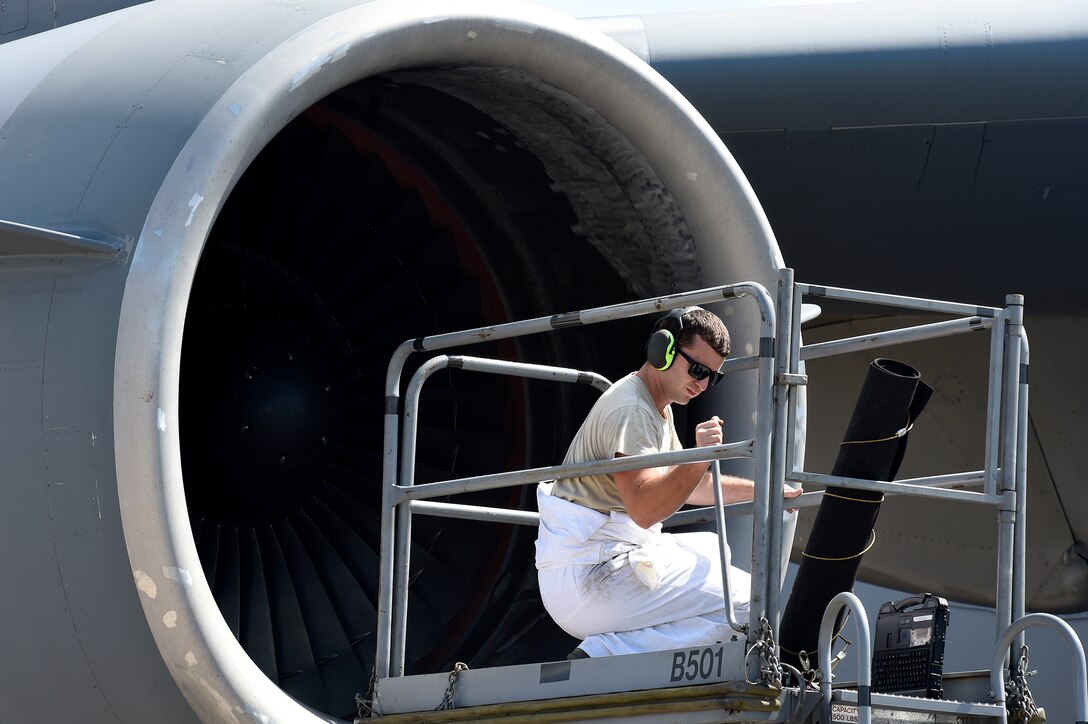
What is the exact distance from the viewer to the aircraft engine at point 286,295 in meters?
3.17

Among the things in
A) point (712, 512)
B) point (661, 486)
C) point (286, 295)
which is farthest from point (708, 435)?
point (286, 295)

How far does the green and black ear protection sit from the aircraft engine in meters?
0.71

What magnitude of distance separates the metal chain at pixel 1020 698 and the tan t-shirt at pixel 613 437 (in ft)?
3.29

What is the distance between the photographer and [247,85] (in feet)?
11.2

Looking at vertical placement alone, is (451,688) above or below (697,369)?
below

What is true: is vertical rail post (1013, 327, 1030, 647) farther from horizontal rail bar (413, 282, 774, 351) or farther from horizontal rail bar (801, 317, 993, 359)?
horizontal rail bar (413, 282, 774, 351)

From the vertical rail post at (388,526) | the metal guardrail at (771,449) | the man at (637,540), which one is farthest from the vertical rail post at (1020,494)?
the vertical rail post at (388,526)

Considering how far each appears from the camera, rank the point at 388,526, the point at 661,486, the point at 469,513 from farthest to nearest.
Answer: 1. the point at 469,513
2. the point at 388,526
3. the point at 661,486

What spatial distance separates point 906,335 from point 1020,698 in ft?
3.07

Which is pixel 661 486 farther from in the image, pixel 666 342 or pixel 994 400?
pixel 994 400

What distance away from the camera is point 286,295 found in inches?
182

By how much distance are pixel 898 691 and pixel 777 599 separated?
63 centimetres

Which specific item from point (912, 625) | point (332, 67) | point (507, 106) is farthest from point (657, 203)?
point (912, 625)

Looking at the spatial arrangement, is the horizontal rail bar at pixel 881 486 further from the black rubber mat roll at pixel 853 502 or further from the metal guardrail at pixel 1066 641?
the metal guardrail at pixel 1066 641
